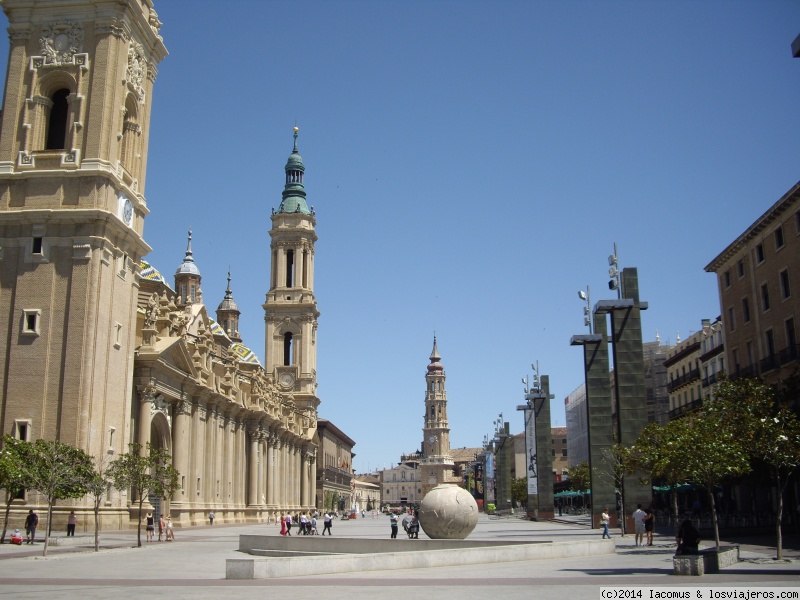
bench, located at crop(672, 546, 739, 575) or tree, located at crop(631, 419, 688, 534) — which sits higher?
tree, located at crop(631, 419, 688, 534)

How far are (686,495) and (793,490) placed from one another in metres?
23.4

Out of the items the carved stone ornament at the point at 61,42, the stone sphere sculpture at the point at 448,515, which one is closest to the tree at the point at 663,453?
the stone sphere sculpture at the point at 448,515

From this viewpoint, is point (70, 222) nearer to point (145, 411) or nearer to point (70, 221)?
point (70, 221)

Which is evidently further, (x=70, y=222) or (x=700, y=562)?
(x=70, y=222)

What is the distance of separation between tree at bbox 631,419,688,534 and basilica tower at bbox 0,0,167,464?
79.4 feet

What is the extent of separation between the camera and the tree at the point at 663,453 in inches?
925

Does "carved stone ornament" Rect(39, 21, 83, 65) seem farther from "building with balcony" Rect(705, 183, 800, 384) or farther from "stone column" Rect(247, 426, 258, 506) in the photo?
"stone column" Rect(247, 426, 258, 506)

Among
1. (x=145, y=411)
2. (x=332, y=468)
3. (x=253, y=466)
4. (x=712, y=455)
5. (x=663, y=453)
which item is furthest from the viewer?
(x=332, y=468)

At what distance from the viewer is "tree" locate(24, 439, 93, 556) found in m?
28.4

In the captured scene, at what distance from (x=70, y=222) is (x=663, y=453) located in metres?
29.0

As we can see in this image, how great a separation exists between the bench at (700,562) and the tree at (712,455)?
419cm

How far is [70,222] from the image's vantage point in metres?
39.7

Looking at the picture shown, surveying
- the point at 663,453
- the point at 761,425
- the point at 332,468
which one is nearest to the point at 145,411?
the point at 663,453

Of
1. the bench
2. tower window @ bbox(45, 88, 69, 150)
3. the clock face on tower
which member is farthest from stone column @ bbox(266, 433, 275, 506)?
the bench
